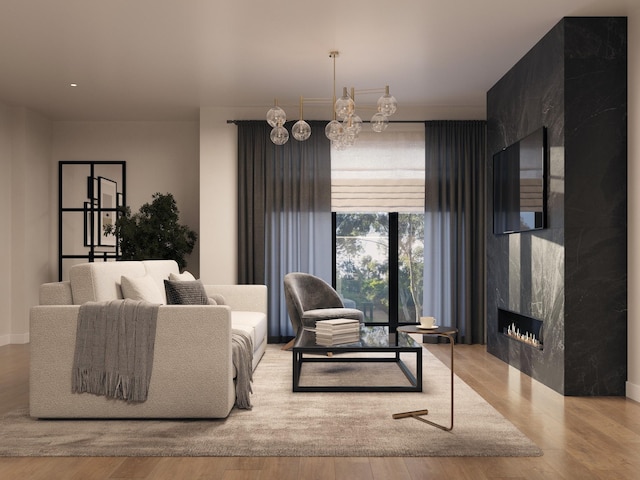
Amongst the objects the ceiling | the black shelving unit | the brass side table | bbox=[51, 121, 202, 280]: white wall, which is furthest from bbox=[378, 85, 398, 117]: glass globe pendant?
the black shelving unit

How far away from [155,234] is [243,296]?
1.57 m

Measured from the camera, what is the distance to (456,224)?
284 inches

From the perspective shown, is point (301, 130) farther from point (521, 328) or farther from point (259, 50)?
point (521, 328)

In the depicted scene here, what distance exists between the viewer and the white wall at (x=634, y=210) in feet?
14.1

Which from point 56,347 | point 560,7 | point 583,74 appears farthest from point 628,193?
point 56,347

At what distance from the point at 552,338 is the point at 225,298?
2.92 m

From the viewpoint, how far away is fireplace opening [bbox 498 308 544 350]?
17.0ft

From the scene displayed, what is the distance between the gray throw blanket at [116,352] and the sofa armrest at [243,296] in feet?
8.00

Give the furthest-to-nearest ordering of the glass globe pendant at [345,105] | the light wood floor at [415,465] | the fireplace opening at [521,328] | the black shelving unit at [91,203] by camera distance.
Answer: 1. the black shelving unit at [91,203]
2. the fireplace opening at [521,328]
3. the glass globe pendant at [345,105]
4. the light wood floor at [415,465]

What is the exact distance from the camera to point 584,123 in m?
4.48

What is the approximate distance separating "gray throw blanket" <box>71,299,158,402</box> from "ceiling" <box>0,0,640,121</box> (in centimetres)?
209

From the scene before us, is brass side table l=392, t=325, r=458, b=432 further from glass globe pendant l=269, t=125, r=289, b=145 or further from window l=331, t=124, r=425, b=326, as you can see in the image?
window l=331, t=124, r=425, b=326

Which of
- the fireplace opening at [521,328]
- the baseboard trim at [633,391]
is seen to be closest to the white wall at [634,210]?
the baseboard trim at [633,391]

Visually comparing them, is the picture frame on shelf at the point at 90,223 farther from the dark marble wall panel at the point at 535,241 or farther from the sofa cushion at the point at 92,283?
the dark marble wall panel at the point at 535,241
